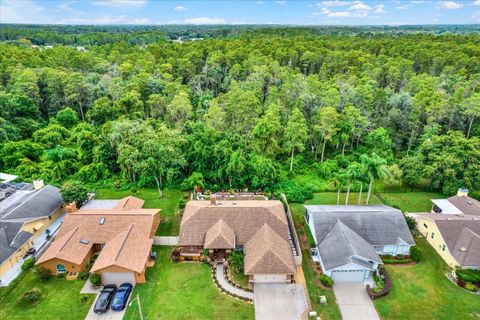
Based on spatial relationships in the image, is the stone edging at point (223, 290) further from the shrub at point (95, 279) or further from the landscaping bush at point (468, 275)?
the landscaping bush at point (468, 275)

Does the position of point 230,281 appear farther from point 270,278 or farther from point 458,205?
point 458,205

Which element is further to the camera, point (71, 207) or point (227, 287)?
point (71, 207)

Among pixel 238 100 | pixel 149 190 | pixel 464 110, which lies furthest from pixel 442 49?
pixel 149 190

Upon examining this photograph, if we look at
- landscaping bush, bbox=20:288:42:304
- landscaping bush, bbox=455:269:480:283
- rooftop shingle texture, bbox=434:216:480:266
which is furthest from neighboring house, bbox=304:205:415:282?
landscaping bush, bbox=20:288:42:304

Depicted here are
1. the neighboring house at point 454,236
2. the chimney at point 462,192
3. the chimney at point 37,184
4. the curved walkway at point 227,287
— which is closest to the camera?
the curved walkway at point 227,287

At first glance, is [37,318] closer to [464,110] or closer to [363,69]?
[464,110]

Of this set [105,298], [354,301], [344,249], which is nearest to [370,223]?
[344,249]

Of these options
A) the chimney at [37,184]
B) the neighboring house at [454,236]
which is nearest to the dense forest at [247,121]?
the chimney at [37,184]
